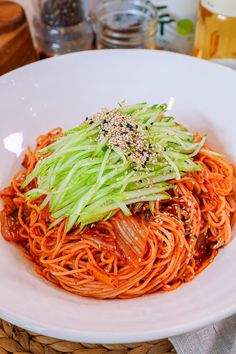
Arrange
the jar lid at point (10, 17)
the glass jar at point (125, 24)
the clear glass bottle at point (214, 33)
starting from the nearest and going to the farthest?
the clear glass bottle at point (214, 33) < the glass jar at point (125, 24) < the jar lid at point (10, 17)

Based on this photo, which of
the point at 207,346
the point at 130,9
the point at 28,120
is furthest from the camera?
the point at 130,9

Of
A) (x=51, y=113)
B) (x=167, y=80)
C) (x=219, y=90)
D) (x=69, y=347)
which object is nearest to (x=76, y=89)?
(x=51, y=113)

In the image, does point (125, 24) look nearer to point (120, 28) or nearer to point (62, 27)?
point (120, 28)

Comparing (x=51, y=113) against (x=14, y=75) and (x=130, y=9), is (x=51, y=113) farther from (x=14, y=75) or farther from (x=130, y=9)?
(x=130, y=9)

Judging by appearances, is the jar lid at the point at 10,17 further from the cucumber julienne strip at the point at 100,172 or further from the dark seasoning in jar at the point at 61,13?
the cucumber julienne strip at the point at 100,172

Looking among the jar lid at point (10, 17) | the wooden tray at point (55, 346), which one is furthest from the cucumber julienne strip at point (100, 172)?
the jar lid at point (10, 17)

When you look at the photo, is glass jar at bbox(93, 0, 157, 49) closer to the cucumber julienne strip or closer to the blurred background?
the blurred background
